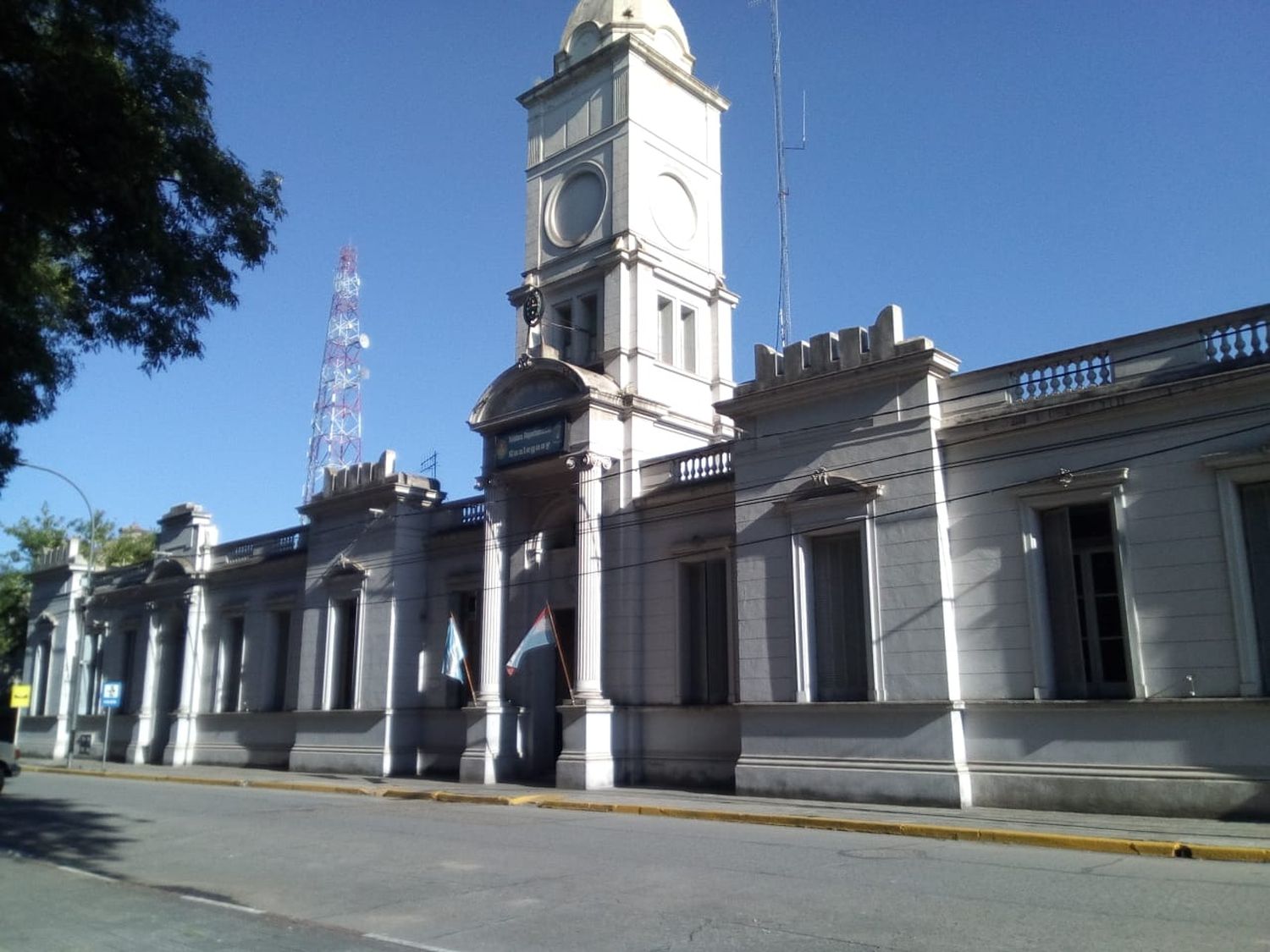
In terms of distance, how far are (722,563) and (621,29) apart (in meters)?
15.5

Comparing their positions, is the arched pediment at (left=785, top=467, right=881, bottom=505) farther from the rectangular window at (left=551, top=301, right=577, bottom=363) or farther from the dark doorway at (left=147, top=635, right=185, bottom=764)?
the dark doorway at (left=147, top=635, right=185, bottom=764)

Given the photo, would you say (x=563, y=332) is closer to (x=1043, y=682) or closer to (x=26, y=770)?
(x=1043, y=682)

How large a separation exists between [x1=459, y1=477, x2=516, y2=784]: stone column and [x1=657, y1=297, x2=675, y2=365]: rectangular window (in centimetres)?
→ 544

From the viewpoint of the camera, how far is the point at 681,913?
8.94 m

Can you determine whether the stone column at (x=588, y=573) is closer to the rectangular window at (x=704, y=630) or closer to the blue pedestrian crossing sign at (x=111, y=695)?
the rectangular window at (x=704, y=630)

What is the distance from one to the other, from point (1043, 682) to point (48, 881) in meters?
13.5

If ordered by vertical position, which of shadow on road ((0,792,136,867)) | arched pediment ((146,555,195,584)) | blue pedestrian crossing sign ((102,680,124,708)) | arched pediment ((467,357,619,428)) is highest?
arched pediment ((467,357,619,428))

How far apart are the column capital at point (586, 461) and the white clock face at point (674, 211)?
24.1 ft

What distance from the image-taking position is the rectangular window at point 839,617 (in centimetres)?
1856

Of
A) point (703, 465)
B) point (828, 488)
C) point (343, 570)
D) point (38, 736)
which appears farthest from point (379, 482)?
point (38, 736)

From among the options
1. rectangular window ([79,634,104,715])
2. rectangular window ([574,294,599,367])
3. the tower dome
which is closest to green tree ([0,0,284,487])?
rectangular window ([574,294,599,367])

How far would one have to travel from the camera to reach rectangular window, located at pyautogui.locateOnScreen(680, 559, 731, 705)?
70.8ft

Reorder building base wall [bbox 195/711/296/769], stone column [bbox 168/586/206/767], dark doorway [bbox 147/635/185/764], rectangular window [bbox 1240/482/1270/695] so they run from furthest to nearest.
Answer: dark doorway [bbox 147/635/185/764]
stone column [bbox 168/586/206/767]
building base wall [bbox 195/711/296/769]
rectangular window [bbox 1240/482/1270/695]

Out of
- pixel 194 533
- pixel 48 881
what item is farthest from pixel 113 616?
pixel 48 881
